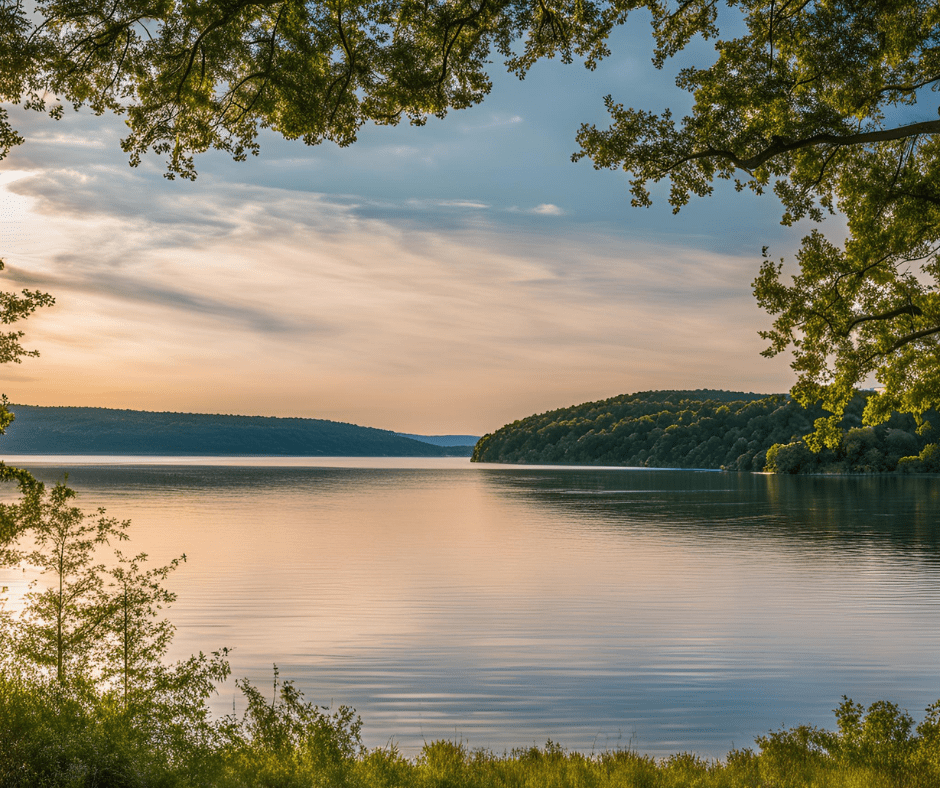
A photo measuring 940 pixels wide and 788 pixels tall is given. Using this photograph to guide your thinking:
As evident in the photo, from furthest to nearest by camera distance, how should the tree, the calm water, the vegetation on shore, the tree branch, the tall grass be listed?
the calm water
the tree branch
the tree
the vegetation on shore
the tall grass

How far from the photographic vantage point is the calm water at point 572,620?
49.8 ft

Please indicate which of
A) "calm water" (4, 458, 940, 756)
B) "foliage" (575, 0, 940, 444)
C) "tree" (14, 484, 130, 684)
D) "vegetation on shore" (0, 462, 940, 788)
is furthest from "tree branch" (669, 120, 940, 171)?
"tree" (14, 484, 130, 684)

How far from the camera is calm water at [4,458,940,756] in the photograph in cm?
1517

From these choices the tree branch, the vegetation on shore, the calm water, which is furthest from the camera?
the calm water

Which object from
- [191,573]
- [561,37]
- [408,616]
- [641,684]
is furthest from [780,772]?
[191,573]

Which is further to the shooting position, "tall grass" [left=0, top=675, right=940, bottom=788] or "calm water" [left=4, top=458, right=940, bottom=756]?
"calm water" [left=4, top=458, right=940, bottom=756]

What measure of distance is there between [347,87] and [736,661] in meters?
15.7

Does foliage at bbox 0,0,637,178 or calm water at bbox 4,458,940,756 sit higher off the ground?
foliage at bbox 0,0,637,178

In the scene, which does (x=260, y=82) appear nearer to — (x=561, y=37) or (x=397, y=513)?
(x=561, y=37)

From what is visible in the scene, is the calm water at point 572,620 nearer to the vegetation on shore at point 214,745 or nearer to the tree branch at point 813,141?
the vegetation on shore at point 214,745

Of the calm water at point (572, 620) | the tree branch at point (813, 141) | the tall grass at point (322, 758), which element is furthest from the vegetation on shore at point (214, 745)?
the tree branch at point (813, 141)

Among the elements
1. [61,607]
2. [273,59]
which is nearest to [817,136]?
[273,59]

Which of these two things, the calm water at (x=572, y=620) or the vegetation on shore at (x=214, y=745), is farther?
the calm water at (x=572, y=620)

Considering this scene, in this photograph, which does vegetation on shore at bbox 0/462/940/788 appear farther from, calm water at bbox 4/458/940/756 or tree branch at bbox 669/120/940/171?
tree branch at bbox 669/120/940/171
